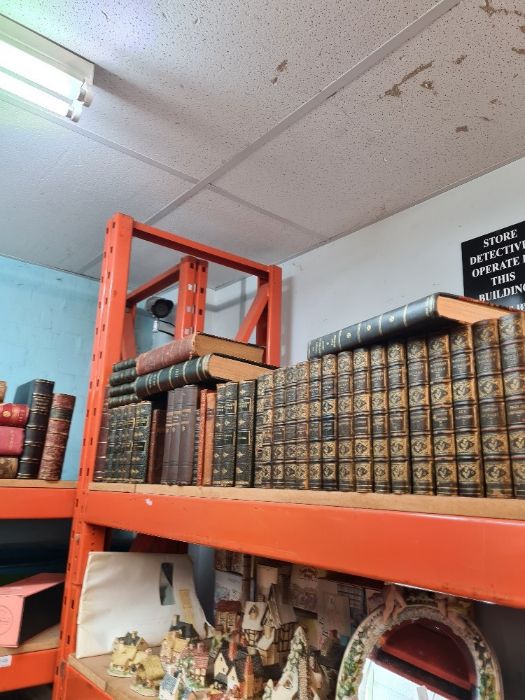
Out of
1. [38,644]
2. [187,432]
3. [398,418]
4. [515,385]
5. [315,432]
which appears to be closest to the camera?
[515,385]

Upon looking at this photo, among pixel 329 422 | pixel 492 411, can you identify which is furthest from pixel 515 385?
pixel 329 422

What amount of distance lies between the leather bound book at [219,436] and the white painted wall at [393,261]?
667 millimetres

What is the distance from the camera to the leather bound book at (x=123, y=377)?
129 centimetres

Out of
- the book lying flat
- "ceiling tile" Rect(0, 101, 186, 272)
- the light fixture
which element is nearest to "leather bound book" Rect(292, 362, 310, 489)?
the book lying flat

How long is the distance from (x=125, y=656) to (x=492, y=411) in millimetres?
956

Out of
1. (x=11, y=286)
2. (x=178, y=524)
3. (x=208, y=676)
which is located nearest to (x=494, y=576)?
(x=178, y=524)

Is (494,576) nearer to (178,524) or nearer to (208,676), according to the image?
(178,524)

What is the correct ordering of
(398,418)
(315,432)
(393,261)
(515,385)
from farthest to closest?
(393,261), (315,432), (398,418), (515,385)

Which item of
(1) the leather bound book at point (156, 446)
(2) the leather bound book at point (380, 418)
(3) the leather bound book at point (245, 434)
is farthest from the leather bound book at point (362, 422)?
(1) the leather bound book at point (156, 446)

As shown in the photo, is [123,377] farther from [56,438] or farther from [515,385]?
[515,385]

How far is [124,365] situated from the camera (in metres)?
1.33

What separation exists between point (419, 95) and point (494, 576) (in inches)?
36.2

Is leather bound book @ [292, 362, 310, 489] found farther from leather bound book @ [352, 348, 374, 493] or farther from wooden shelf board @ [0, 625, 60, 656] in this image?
wooden shelf board @ [0, 625, 60, 656]

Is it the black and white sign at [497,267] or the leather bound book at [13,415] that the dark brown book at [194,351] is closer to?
the leather bound book at [13,415]
